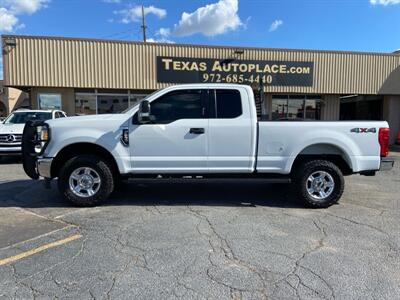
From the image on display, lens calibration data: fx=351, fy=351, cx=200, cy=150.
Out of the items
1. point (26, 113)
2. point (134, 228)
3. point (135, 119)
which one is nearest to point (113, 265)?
point (134, 228)

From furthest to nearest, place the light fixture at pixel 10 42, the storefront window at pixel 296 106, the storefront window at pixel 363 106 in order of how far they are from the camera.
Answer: the storefront window at pixel 363 106
the storefront window at pixel 296 106
the light fixture at pixel 10 42

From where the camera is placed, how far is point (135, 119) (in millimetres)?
5789

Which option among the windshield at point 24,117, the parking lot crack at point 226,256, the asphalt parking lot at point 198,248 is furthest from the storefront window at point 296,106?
the parking lot crack at point 226,256

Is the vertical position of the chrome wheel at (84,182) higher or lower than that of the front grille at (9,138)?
lower

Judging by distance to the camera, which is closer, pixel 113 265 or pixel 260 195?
pixel 113 265

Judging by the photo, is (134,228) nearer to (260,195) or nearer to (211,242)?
(211,242)

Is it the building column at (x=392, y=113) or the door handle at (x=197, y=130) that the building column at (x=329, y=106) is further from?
the door handle at (x=197, y=130)

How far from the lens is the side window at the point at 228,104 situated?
593 centimetres

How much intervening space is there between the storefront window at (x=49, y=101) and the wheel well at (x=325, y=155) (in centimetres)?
1255

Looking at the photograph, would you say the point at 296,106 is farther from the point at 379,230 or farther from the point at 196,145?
the point at 379,230

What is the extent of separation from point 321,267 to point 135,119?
3594mm

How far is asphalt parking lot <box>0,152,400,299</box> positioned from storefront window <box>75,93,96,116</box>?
952cm

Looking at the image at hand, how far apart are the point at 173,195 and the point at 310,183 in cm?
256

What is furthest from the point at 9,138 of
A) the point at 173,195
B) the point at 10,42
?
the point at 173,195
